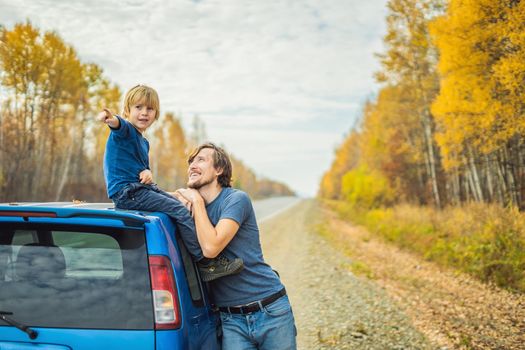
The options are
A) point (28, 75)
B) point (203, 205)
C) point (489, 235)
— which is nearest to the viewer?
point (203, 205)

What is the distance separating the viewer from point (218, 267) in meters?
2.83

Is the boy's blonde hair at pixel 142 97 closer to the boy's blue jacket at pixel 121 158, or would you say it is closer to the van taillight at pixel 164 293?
the boy's blue jacket at pixel 121 158

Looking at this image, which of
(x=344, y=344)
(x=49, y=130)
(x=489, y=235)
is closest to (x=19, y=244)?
(x=344, y=344)

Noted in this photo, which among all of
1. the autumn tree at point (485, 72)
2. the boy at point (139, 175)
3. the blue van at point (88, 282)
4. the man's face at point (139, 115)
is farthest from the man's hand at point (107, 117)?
the autumn tree at point (485, 72)

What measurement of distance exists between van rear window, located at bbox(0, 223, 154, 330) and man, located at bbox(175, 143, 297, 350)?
0.49 metres

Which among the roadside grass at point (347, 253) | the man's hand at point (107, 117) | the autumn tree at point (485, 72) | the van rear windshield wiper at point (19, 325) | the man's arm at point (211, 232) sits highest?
the autumn tree at point (485, 72)

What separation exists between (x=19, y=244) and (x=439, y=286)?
9498 mm

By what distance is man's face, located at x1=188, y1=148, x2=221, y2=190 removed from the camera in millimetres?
3043

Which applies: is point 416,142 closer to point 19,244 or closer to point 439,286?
point 439,286

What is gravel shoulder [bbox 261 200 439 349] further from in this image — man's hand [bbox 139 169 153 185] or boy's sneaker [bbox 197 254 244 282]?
man's hand [bbox 139 169 153 185]

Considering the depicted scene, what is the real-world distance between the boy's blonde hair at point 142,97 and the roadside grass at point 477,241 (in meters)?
8.61

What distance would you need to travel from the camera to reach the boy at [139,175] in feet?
9.33

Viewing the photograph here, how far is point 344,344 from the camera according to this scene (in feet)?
20.8

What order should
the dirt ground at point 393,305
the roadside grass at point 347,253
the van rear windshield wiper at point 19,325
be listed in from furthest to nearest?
the roadside grass at point 347,253 → the dirt ground at point 393,305 → the van rear windshield wiper at point 19,325
